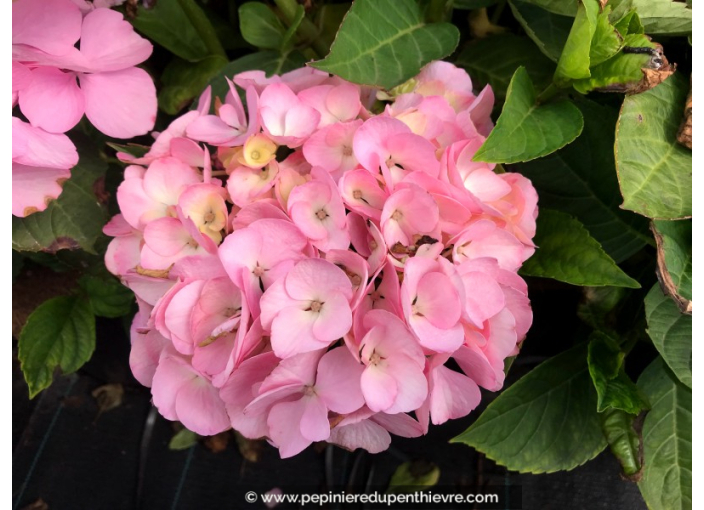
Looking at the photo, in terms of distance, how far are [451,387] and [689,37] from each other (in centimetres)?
35

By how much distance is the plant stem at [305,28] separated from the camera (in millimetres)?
546

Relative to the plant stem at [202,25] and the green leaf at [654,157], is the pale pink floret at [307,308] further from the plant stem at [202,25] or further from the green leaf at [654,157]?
the plant stem at [202,25]

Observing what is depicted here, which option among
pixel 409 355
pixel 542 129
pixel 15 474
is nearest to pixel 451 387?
pixel 409 355

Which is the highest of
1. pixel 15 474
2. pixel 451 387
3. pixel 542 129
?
pixel 542 129

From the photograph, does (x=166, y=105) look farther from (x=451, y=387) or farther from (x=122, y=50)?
(x=451, y=387)

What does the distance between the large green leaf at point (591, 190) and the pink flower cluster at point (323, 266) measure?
0.14m

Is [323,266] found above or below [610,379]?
above

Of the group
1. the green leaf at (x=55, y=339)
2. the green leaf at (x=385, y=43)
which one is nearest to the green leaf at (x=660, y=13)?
the green leaf at (x=385, y=43)

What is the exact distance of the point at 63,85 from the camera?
471mm

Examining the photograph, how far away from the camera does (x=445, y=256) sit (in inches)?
16.3

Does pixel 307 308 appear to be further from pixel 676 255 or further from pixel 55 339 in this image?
pixel 55 339

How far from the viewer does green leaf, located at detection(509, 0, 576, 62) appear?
20.8 inches

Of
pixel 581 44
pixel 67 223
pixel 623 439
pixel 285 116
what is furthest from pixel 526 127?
pixel 67 223

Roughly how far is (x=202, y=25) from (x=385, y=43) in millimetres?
208
